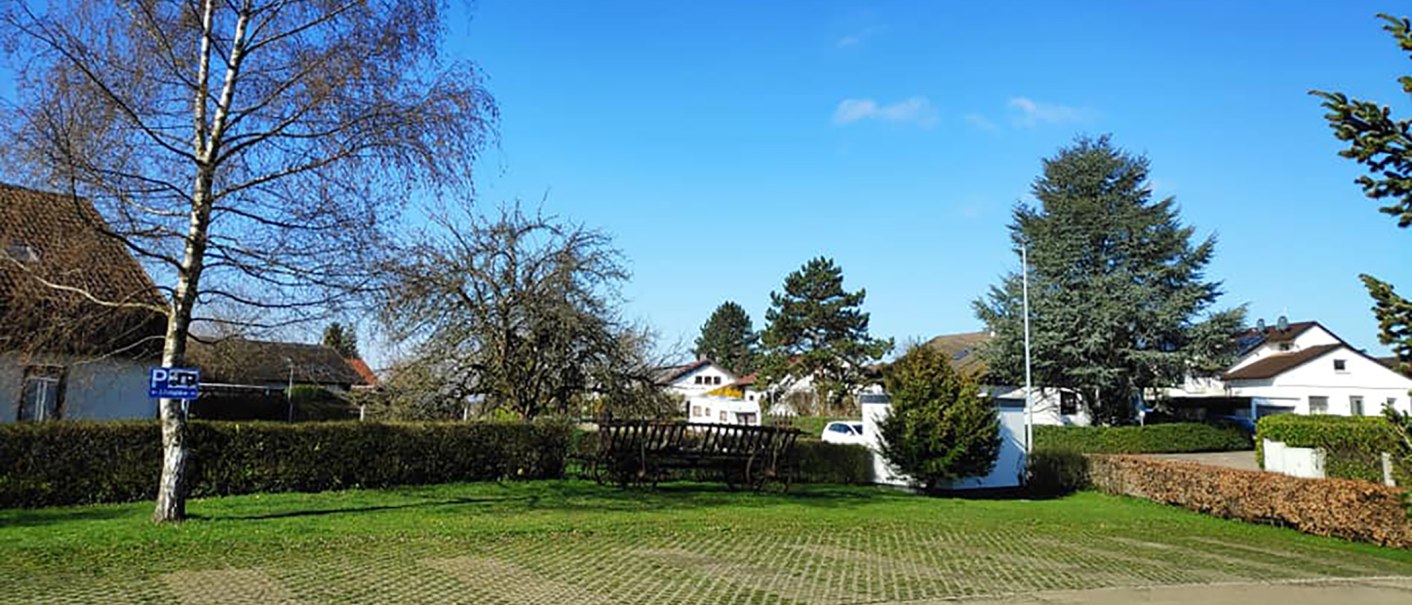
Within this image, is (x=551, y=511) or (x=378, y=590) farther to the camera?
(x=551, y=511)

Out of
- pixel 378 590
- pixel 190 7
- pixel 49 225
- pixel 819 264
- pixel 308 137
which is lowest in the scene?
pixel 378 590

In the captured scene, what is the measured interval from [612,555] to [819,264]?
56.1 metres

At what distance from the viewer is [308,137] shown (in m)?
12.3

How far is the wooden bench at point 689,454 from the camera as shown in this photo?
61.8ft

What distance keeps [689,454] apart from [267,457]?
326 inches

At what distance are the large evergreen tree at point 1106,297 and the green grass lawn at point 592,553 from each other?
2419 cm

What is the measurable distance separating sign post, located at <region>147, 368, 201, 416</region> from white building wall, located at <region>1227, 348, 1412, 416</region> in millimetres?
53784

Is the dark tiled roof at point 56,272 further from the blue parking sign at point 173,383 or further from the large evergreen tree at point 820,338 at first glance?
the large evergreen tree at point 820,338

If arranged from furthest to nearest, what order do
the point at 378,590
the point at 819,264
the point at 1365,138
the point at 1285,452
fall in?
the point at 819,264 < the point at 1285,452 < the point at 1365,138 < the point at 378,590

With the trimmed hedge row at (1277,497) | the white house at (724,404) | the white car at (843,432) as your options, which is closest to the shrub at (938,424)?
the trimmed hedge row at (1277,497)

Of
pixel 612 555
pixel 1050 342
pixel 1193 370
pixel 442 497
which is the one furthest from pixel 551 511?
pixel 1193 370

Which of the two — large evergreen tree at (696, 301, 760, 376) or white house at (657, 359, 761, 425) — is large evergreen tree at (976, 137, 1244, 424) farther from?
large evergreen tree at (696, 301, 760, 376)

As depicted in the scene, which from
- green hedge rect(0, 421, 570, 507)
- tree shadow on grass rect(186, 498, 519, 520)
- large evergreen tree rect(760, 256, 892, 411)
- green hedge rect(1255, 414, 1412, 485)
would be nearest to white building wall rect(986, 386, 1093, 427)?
large evergreen tree rect(760, 256, 892, 411)

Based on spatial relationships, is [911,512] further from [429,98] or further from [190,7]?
[190,7]
